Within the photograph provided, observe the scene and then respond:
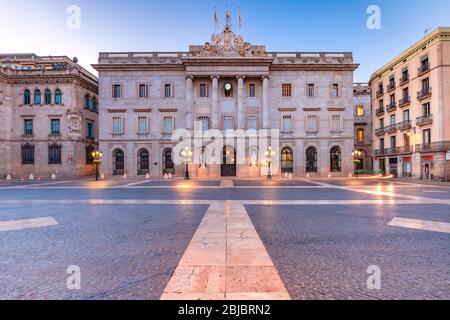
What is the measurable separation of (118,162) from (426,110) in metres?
41.0

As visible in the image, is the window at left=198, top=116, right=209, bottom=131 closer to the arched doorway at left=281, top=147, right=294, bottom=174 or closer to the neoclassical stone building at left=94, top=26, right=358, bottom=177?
the neoclassical stone building at left=94, top=26, right=358, bottom=177

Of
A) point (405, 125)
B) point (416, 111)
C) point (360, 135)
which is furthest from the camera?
point (360, 135)

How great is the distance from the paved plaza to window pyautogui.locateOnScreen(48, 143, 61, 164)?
28.8 meters

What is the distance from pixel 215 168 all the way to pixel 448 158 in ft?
87.5

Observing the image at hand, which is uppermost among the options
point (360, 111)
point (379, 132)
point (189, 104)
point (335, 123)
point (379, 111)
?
point (360, 111)

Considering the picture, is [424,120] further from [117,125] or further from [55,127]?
[55,127]

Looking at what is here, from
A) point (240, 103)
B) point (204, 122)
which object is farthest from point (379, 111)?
point (204, 122)

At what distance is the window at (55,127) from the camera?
3241cm

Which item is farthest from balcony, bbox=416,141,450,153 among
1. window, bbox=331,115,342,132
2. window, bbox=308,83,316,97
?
window, bbox=308,83,316,97

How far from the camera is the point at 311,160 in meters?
32.8

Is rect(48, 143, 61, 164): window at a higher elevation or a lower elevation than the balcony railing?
lower

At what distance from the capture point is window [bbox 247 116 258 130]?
32000 mm
